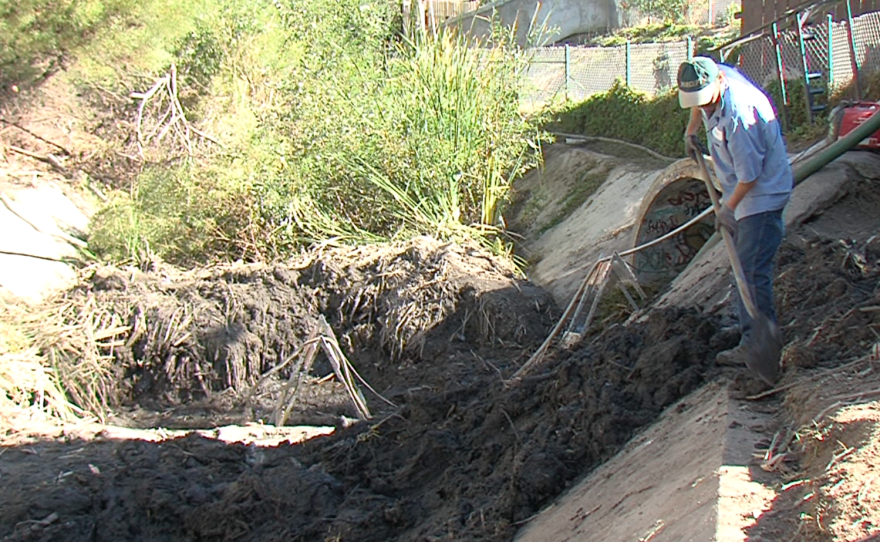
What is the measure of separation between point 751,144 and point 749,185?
8.0 inches

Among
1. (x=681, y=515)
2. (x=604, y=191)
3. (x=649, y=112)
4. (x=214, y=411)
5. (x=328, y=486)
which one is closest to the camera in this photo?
(x=681, y=515)

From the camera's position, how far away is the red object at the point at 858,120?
23.6ft

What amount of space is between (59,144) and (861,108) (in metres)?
13.6

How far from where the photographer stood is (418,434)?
612cm

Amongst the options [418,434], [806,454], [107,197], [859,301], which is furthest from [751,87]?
[107,197]

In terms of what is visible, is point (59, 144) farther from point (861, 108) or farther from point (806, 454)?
point (806, 454)

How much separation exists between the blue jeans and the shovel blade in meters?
0.08

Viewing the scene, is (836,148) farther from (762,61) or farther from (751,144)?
(762,61)

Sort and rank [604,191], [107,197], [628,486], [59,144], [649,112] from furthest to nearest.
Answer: [59,144], [107,197], [649,112], [604,191], [628,486]

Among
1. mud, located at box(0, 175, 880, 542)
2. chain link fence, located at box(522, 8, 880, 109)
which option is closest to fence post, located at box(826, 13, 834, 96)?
chain link fence, located at box(522, 8, 880, 109)

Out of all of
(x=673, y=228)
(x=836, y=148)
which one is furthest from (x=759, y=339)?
(x=673, y=228)

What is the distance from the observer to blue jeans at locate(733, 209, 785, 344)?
476cm

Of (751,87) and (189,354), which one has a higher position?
(751,87)

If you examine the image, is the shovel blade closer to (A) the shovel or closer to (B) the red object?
A: (A) the shovel
